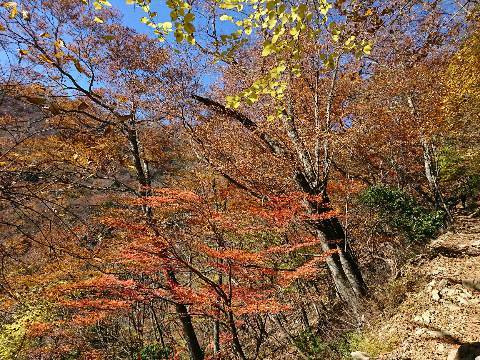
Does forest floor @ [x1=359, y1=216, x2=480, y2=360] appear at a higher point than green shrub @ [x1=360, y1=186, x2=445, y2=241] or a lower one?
lower

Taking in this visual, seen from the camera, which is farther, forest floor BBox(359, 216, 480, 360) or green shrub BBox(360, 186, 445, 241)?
green shrub BBox(360, 186, 445, 241)

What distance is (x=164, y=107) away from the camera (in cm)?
1200

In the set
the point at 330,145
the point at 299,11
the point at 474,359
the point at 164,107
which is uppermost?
the point at 164,107

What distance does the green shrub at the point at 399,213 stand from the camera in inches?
488

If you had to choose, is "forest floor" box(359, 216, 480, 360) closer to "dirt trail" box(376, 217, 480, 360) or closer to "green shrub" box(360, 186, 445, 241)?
"dirt trail" box(376, 217, 480, 360)

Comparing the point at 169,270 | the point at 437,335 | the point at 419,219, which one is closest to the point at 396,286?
the point at 437,335

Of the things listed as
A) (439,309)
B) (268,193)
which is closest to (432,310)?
(439,309)

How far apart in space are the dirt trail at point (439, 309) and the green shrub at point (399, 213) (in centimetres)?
305

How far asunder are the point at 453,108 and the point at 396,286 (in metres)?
7.17

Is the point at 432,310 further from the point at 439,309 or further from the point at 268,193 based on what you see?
the point at 268,193

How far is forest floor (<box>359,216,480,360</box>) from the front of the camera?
596cm

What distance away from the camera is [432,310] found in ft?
22.7

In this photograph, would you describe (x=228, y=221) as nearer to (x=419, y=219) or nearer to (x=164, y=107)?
(x=164, y=107)

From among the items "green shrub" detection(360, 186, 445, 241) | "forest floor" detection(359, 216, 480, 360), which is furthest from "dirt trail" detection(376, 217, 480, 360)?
"green shrub" detection(360, 186, 445, 241)
